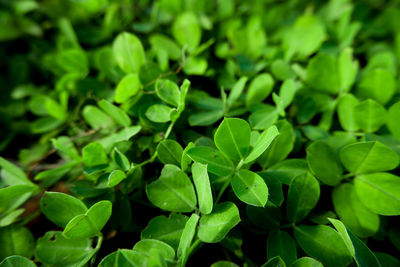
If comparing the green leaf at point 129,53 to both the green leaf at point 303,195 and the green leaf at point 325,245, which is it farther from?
the green leaf at point 325,245

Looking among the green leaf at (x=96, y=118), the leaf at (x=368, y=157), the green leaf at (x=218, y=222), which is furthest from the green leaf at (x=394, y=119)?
the green leaf at (x=96, y=118)

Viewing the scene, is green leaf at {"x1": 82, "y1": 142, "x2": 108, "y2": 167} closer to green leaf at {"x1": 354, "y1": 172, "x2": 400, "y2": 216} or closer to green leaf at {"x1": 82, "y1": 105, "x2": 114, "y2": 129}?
green leaf at {"x1": 82, "y1": 105, "x2": 114, "y2": 129}

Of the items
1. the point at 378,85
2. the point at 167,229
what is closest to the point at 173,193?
the point at 167,229

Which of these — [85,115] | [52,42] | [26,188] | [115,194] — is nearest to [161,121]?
[115,194]

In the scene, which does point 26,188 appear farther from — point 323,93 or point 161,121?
point 323,93

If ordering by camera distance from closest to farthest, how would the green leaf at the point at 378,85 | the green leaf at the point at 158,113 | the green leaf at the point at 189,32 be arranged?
the green leaf at the point at 158,113 < the green leaf at the point at 378,85 < the green leaf at the point at 189,32

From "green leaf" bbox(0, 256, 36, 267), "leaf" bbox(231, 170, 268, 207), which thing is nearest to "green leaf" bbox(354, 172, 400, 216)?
"leaf" bbox(231, 170, 268, 207)
